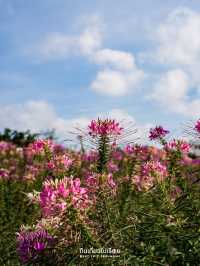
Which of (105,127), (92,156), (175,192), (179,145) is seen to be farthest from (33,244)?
(92,156)

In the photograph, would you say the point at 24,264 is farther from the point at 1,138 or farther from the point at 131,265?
the point at 1,138

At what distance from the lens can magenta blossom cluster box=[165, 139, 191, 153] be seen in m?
4.26

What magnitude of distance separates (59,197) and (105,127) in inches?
30.0

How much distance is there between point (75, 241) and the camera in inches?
109

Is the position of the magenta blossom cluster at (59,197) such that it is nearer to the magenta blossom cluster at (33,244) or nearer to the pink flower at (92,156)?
the magenta blossom cluster at (33,244)

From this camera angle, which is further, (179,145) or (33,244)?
(179,145)

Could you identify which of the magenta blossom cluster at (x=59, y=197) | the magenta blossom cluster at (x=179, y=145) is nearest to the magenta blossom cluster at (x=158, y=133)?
the magenta blossom cluster at (x=179, y=145)

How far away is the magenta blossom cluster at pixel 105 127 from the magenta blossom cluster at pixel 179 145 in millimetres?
1088

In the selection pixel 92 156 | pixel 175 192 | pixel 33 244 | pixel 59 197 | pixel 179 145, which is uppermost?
pixel 92 156

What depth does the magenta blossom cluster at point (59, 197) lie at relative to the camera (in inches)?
106

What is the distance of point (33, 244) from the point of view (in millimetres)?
2803

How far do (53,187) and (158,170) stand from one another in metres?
1.50

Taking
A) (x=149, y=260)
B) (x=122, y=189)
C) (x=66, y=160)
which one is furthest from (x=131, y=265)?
(x=122, y=189)

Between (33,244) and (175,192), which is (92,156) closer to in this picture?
(175,192)
